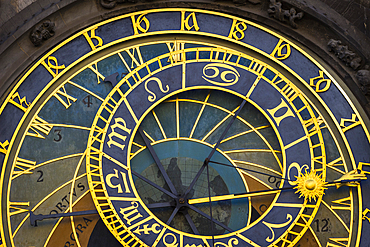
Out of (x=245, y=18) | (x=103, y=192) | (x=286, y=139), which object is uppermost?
(x=245, y=18)

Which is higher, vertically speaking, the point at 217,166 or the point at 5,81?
the point at 5,81

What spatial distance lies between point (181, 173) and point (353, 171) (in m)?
1.82

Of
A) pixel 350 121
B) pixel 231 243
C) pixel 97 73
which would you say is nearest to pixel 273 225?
pixel 231 243

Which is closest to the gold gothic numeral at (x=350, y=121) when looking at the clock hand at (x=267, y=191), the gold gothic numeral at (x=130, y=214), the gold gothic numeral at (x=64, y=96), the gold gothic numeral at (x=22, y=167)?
the clock hand at (x=267, y=191)

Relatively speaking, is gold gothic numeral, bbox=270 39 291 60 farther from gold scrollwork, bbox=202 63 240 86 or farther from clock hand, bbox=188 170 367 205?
clock hand, bbox=188 170 367 205

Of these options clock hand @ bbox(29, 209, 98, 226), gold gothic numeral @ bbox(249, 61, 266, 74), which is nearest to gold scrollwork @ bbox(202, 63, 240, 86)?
gold gothic numeral @ bbox(249, 61, 266, 74)

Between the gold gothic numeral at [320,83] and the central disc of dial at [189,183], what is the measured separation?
127 cm

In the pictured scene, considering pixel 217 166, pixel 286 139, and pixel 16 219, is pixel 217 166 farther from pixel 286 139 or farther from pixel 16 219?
pixel 16 219

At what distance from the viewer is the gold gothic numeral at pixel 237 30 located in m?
6.47

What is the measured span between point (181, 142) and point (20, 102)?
175cm

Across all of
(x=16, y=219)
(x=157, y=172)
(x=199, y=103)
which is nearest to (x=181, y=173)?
(x=157, y=172)

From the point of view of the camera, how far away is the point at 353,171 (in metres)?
6.14

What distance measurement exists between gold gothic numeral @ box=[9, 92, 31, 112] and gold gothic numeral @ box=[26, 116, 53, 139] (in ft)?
0.55

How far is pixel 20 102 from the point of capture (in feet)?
19.9
